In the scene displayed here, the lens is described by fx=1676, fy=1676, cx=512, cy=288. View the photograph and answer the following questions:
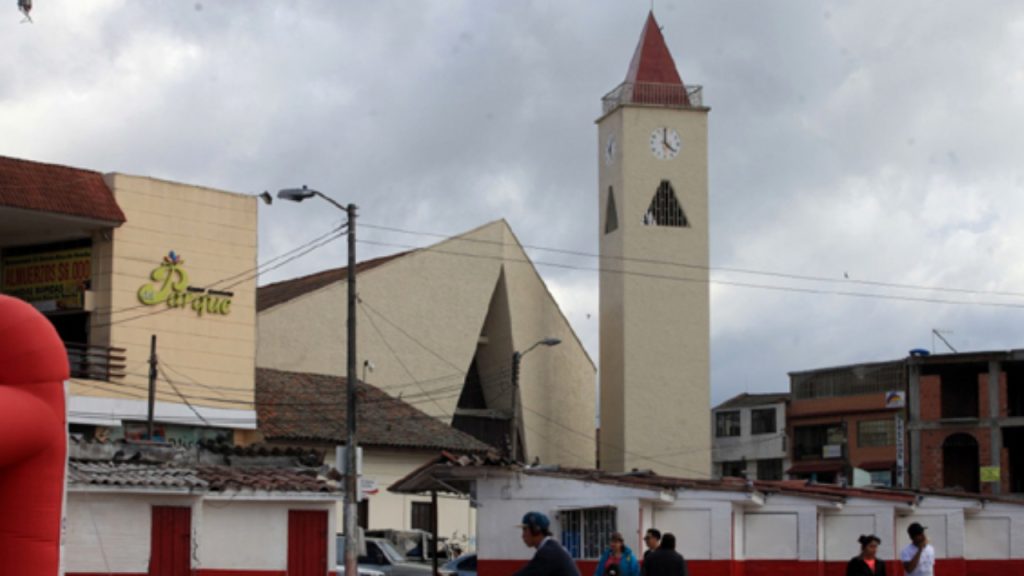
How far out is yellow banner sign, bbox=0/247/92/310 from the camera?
43.7 m

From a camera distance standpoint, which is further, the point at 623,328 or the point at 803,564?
the point at 623,328

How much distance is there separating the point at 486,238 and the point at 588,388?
27.8 feet

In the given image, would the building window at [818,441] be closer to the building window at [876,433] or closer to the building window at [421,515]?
the building window at [876,433]

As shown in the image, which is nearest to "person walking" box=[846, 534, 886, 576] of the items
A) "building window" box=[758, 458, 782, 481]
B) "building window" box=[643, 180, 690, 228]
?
"building window" box=[643, 180, 690, 228]

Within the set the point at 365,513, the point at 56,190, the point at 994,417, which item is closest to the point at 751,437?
the point at 994,417

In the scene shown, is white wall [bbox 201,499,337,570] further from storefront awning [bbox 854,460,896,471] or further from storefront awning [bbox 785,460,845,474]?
storefront awning [bbox 785,460,845,474]

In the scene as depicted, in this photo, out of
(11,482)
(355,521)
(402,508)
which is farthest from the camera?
(402,508)

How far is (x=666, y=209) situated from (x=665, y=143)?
255 cm

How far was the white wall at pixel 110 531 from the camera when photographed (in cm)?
2242

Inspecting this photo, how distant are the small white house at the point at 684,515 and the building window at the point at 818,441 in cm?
4404

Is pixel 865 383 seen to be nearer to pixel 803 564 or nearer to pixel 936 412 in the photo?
pixel 936 412

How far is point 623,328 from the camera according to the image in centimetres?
6247

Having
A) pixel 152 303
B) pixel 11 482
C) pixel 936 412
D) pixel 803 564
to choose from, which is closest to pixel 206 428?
pixel 152 303

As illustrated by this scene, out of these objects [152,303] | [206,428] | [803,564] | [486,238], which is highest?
[486,238]
